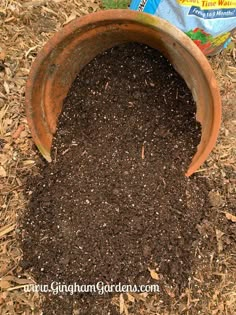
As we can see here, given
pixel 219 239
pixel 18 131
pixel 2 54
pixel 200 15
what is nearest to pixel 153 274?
pixel 219 239

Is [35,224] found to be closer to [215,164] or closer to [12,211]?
[12,211]

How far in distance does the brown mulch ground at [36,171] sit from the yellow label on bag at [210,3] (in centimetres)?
33

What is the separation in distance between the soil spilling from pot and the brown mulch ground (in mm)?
60

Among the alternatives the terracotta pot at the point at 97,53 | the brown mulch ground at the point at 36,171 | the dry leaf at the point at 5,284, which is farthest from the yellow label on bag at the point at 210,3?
the dry leaf at the point at 5,284

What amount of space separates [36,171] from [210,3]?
2.79 ft

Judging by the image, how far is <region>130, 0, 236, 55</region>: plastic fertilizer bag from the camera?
1.48 m

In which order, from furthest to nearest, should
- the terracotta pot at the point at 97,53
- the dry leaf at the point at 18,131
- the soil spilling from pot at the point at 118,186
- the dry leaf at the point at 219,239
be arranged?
the dry leaf at the point at 18,131
the dry leaf at the point at 219,239
the soil spilling from pot at the point at 118,186
the terracotta pot at the point at 97,53

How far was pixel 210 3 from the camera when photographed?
4.85 ft

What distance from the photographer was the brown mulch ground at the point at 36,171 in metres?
1.46

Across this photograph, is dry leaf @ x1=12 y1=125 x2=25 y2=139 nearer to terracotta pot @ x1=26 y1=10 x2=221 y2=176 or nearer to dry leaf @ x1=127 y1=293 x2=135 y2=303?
terracotta pot @ x1=26 y1=10 x2=221 y2=176

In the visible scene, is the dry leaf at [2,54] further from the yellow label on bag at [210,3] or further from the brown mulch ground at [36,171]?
the yellow label on bag at [210,3]

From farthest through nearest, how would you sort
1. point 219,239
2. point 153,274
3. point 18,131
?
point 18,131 < point 219,239 < point 153,274

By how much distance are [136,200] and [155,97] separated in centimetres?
36

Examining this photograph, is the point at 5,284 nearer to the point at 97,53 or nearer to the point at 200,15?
the point at 97,53
